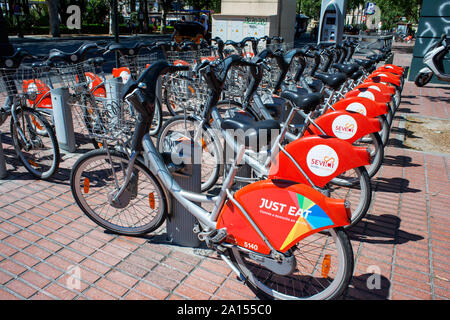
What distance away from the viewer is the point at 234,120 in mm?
2703

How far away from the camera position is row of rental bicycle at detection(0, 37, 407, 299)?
2254 millimetres

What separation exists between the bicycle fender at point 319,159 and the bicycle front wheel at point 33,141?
258 centimetres

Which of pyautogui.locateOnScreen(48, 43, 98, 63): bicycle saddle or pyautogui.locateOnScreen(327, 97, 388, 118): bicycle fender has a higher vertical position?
pyautogui.locateOnScreen(48, 43, 98, 63): bicycle saddle

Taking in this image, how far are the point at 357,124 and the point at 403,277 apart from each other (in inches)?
58.8

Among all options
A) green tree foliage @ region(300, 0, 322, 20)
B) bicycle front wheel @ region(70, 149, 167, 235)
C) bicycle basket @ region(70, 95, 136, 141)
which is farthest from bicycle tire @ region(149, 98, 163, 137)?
green tree foliage @ region(300, 0, 322, 20)

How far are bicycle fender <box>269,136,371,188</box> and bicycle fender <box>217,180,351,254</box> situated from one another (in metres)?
0.58

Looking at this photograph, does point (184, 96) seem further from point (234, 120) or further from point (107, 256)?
point (107, 256)

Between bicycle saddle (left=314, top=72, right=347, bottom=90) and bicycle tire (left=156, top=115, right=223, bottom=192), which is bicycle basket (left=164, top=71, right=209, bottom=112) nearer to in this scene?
bicycle tire (left=156, top=115, right=223, bottom=192)

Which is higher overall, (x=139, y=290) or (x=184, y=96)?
(x=184, y=96)

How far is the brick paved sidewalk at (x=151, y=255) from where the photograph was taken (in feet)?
8.51

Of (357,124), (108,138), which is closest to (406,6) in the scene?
(357,124)

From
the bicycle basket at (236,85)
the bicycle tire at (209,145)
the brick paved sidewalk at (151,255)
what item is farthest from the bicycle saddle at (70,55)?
the bicycle basket at (236,85)

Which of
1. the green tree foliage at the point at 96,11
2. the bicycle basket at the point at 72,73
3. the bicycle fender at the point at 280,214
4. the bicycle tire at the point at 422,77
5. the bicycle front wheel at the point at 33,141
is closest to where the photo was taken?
the bicycle fender at the point at 280,214

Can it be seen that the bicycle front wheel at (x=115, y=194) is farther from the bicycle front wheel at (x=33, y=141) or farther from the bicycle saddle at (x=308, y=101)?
the bicycle saddle at (x=308, y=101)
